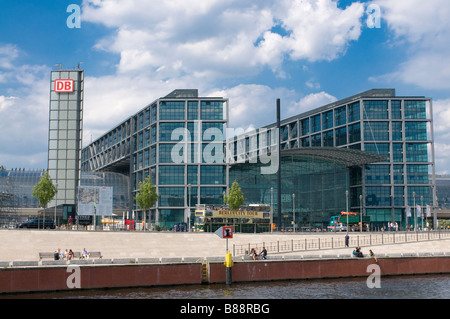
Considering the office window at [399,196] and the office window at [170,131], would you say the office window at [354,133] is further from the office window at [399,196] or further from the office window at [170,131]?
the office window at [170,131]

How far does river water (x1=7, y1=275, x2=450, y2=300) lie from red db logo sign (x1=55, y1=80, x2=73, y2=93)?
219 feet

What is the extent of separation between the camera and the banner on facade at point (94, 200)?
236ft

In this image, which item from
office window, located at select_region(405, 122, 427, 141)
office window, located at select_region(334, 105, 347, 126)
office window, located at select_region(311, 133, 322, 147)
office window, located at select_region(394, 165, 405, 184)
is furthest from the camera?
office window, located at select_region(311, 133, 322, 147)

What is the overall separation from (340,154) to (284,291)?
69.1 m

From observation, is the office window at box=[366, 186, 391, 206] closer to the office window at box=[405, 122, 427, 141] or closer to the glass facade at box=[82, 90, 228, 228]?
the office window at box=[405, 122, 427, 141]

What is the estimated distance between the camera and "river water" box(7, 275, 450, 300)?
114 feet

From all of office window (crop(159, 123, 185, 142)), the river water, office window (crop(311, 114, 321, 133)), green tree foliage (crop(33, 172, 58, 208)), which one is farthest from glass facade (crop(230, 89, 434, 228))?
the river water

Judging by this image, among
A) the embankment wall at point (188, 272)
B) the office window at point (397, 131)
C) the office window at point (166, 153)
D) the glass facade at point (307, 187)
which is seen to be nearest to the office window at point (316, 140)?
the office window at point (397, 131)

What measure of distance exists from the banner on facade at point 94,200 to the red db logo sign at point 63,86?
3069 cm

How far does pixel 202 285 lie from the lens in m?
39.6

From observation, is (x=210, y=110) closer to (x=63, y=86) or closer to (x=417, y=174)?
(x=63, y=86)

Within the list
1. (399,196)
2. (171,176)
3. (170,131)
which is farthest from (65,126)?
(399,196)

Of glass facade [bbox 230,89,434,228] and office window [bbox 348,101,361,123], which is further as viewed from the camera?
office window [bbox 348,101,361,123]
